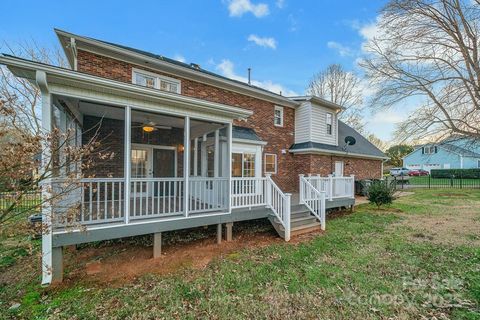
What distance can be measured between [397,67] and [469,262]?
12.0 m

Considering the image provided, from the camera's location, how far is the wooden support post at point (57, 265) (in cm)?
444

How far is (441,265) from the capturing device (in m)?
5.25

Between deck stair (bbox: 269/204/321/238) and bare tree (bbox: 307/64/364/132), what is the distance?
19.4 m

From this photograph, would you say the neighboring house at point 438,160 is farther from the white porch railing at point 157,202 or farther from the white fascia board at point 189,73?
the white porch railing at point 157,202

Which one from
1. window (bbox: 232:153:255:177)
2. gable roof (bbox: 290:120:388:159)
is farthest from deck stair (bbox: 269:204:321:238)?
gable roof (bbox: 290:120:388:159)

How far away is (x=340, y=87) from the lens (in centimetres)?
2477

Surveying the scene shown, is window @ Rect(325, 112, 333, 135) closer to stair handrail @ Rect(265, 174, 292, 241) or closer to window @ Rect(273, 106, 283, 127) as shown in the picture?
window @ Rect(273, 106, 283, 127)

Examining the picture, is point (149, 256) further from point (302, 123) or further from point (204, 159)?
point (302, 123)

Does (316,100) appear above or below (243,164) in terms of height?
above

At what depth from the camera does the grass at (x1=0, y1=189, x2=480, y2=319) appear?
3.62 meters

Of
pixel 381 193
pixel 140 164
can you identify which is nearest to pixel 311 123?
pixel 381 193

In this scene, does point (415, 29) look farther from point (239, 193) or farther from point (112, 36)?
point (112, 36)

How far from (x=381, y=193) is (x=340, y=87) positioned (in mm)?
16914

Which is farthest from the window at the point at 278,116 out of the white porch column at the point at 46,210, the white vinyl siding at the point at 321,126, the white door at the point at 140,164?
the white porch column at the point at 46,210
